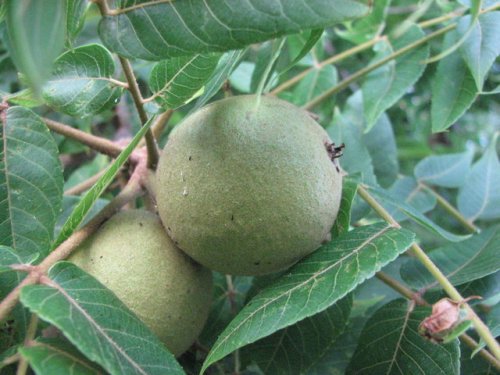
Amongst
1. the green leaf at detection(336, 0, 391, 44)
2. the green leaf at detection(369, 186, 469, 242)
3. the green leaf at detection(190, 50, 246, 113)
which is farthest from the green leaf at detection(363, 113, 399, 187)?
the green leaf at detection(190, 50, 246, 113)

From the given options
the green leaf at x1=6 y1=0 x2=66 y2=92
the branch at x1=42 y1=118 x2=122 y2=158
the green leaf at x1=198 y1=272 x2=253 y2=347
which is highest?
the green leaf at x1=6 y1=0 x2=66 y2=92

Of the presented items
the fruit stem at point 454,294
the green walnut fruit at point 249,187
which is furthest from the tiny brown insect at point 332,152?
the fruit stem at point 454,294

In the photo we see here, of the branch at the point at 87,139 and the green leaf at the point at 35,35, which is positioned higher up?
the green leaf at the point at 35,35

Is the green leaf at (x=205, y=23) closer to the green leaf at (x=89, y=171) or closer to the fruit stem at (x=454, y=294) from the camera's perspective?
the fruit stem at (x=454, y=294)

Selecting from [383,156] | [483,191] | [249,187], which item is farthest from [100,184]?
[483,191]

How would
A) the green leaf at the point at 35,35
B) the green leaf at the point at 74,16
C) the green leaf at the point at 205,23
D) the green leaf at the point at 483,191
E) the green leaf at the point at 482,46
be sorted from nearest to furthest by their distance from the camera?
the green leaf at the point at 35,35, the green leaf at the point at 205,23, the green leaf at the point at 74,16, the green leaf at the point at 482,46, the green leaf at the point at 483,191

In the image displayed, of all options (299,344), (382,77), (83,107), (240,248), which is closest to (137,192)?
(83,107)

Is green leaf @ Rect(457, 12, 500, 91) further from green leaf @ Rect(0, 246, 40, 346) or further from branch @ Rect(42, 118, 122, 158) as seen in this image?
green leaf @ Rect(0, 246, 40, 346)

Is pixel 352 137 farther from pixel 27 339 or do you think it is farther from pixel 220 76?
pixel 27 339
